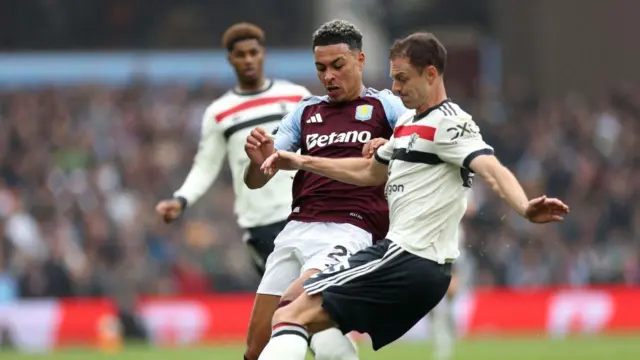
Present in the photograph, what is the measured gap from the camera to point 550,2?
2891cm

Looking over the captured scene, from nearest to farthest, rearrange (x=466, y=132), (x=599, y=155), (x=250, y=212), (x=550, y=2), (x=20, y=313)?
(x=466, y=132)
(x=250, y=212)
(x=20, y=313)
(x=599, y=155)
(x=550, y=2)

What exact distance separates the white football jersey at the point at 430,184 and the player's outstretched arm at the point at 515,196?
0.75 ft

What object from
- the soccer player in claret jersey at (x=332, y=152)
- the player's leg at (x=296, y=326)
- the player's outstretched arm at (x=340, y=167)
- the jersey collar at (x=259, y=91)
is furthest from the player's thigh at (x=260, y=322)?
the jersey collar at (x=259, y=91)

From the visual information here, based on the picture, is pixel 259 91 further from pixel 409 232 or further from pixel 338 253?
pixel 409 232

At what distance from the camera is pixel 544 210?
7.84m

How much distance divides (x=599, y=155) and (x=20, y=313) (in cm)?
1055

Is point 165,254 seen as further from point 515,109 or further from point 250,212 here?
point 250,212

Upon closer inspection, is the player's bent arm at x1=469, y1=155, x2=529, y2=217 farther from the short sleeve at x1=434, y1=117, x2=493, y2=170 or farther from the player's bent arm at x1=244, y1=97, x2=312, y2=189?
the player's bent arm at x1=244, y1=97, x2=312, y2=189

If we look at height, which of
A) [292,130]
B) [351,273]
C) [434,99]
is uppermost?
Answer: [434,99]

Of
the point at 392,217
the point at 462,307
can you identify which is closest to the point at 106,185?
the point at 462,307

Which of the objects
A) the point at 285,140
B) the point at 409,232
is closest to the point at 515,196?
the point at 409,232

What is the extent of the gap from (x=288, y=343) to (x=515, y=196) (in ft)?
5.33

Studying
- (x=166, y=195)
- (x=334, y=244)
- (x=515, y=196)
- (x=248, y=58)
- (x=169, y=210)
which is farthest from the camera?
(x=166, y=195)

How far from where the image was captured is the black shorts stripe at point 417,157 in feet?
28.1
